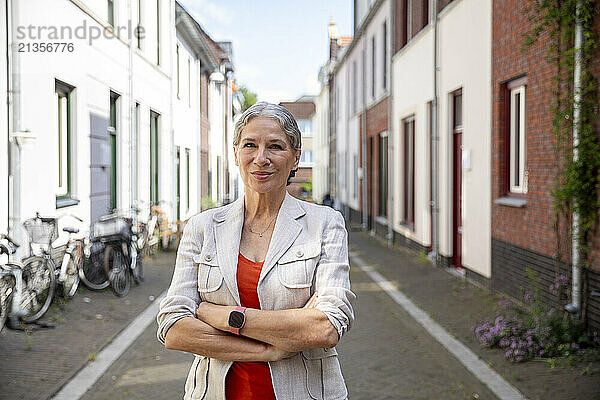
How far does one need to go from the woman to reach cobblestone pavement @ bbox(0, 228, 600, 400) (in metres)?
3.35

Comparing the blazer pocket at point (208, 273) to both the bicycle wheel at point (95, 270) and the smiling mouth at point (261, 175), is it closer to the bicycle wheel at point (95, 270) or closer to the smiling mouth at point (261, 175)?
the smiling mouth at point (261, 175)

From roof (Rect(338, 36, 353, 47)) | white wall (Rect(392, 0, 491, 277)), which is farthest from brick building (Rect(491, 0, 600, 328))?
roof (Rect(338, 36, 353, 47))

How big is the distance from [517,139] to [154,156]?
959 cm

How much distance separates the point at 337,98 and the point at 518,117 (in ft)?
82.6

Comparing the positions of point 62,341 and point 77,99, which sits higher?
point 77,99

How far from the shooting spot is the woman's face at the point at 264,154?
238 centimetres

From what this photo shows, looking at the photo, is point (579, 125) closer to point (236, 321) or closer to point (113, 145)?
point (236, 321)

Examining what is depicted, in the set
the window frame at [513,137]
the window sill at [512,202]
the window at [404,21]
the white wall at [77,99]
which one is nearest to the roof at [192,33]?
the white wall at [77,99]

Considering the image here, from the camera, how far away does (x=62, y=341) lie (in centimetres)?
735

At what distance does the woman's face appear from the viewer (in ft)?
7.81

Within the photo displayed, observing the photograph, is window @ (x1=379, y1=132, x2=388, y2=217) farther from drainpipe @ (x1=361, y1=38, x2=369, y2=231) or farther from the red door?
the red door

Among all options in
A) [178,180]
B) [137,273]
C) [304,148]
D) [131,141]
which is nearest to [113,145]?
[131,141]

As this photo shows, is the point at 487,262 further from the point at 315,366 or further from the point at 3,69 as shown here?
the point at 315,366

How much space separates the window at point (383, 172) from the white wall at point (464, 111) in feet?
13.9
